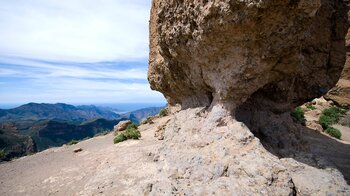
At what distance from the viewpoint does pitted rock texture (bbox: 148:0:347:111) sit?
19.9 ft

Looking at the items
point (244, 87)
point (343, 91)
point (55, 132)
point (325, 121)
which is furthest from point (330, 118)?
point (55, 132)

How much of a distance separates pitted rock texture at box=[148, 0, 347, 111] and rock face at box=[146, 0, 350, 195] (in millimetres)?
24

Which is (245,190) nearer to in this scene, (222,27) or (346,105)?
(222,27)

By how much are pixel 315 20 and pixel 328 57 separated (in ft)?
4.28

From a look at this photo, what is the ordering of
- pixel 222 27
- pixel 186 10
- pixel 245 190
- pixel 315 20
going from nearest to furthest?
pixel 245 190 → pixel 222 27 → pixel 186 10 → pixel 315 20

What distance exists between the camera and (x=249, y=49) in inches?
263

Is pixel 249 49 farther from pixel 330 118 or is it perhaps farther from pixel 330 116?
pixel 330 116

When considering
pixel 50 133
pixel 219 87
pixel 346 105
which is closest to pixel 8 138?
pixel 50 133

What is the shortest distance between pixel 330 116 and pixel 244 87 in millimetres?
21042

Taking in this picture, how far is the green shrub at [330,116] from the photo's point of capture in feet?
74.0

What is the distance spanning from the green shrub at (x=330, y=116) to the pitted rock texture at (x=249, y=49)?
1505 centimetres

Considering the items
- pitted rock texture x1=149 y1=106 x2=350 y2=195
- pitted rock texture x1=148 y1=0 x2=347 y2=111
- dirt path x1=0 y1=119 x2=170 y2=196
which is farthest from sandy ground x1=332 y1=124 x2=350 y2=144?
dirt path x1=0 y1=119 x2=170 y2=196

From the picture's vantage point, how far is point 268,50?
21.8 feet

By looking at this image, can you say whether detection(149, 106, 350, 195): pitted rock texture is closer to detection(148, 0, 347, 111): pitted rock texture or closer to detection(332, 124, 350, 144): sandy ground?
detection(148, 0, 347, 111): pitted rock texture
